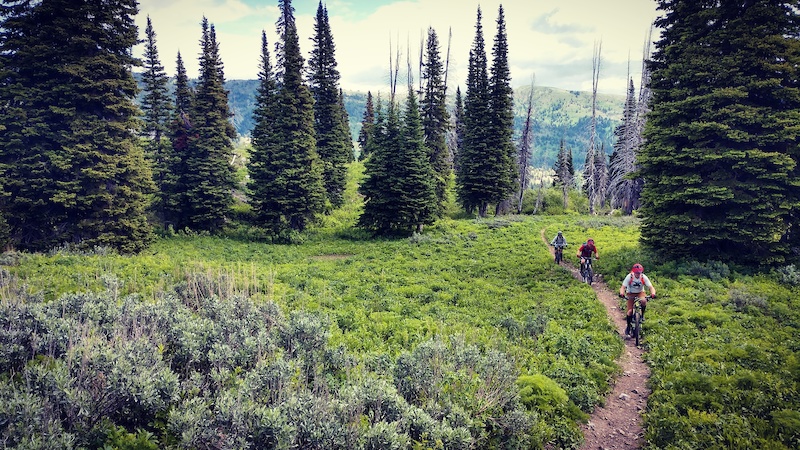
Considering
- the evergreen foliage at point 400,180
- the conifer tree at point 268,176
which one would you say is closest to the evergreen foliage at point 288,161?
the conifer tree at point 268,176

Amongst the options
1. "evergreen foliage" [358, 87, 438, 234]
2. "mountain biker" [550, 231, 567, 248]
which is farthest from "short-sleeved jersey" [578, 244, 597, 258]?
"evergreen foliage" [358, 87, 438, 234]

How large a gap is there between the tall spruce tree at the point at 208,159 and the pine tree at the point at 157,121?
2.00m

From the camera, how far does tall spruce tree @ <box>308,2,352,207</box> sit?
138ft

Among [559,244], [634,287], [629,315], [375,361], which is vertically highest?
[559,244]

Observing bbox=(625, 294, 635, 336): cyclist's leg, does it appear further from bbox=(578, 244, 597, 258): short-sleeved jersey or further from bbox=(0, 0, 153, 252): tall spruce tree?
bbox=(0, 0, 153, 252): tall spruce tree

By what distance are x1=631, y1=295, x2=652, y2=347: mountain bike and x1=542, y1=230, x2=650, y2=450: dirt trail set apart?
0.76 feet

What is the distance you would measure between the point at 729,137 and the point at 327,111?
3519 cm

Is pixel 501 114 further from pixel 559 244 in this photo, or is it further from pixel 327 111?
pixel 559 244

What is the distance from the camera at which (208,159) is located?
112 ft

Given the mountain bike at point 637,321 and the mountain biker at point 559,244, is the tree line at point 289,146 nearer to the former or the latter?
the mountain biker at point 559,244

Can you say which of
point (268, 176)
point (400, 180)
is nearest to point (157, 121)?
point (268, 176)

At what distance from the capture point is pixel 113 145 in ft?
74.5

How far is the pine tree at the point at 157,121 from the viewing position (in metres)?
34.4

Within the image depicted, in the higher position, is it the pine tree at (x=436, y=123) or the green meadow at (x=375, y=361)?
the pine tree at (x=436, y=123)
